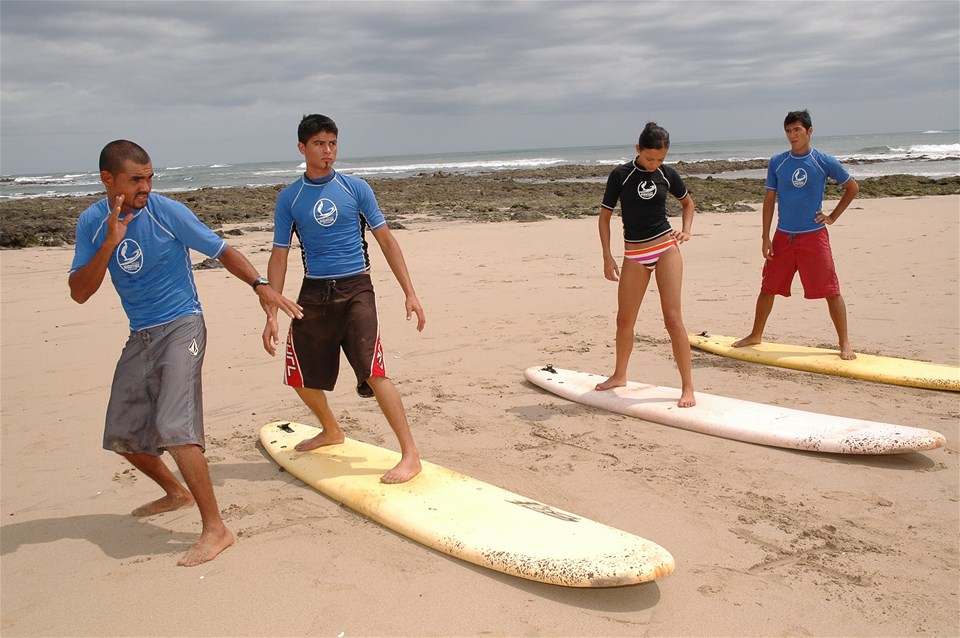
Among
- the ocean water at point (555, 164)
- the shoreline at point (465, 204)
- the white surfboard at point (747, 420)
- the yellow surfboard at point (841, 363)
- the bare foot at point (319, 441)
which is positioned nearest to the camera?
the white surfboard at point (747, 420)

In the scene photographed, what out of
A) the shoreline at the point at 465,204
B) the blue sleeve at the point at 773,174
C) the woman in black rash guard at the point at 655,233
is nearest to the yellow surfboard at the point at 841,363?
the blue sleeve at the point at 773,174

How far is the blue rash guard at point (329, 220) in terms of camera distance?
389 centimetres

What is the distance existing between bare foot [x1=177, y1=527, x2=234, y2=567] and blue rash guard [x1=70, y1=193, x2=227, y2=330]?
98cm

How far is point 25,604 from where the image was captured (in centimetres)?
300

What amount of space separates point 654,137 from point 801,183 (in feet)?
6.42

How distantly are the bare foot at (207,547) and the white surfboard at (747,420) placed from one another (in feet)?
9.05

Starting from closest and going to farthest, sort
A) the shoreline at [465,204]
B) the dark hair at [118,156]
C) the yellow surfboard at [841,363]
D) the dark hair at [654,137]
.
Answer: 1. the dark hair at [118,156]
2. the dark hair at [654,137]
3. the yellow surfboard at [841,363]
4. the shoreline at [465,204]

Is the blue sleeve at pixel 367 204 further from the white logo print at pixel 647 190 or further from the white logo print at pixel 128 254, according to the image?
the white logo print at pixel 647 190

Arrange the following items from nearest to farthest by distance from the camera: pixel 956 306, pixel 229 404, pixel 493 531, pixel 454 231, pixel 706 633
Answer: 1. pixel 706 633
2. pixel 493 531
3. pixel 229 404
4. pixel 956 306
5. pixel 454 231

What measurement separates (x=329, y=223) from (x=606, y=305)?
5.13 metres

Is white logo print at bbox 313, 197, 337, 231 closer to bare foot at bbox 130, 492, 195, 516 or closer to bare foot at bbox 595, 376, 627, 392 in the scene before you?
bare foot at bbox 130, 492, 195, 516

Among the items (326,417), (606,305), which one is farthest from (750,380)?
(326,417)

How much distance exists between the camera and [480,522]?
132 inches

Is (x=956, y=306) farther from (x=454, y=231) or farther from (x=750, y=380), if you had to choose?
(x=454, y=231)
